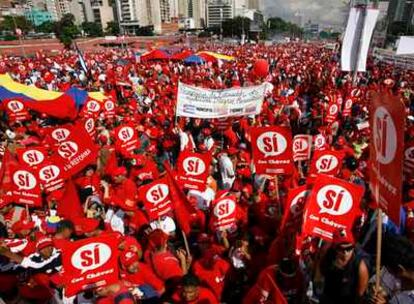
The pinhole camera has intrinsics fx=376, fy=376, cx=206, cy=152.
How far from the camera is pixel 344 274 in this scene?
350 centimetres

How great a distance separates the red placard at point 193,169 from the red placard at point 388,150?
300cm

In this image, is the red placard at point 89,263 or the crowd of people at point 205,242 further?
the red placard at point 89,263

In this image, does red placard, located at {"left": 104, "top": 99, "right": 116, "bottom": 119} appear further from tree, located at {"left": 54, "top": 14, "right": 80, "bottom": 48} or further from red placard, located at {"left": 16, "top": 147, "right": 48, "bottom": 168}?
tree, located at {"left": 54, "top": 14, "right": 80, "bottom": 48}

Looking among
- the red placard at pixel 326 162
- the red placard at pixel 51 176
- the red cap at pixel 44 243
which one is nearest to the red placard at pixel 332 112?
the red placard at pixel 326 162

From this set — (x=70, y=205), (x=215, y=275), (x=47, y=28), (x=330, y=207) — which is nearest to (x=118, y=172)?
(x=70, y=205)

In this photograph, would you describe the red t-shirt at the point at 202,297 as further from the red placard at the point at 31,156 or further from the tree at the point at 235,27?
the tree at the point at 235,27

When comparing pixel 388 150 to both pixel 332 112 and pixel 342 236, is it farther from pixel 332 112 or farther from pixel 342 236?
pixel 332 112

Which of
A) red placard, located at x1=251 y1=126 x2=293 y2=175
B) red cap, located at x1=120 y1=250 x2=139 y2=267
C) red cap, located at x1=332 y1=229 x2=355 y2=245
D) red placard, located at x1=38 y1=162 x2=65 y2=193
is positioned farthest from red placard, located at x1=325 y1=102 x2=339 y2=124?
red cap, located at x1=120 y1=250 x2=139 y2=267

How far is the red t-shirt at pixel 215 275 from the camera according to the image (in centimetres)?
409

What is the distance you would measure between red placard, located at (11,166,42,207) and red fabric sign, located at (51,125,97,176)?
2.23 ft

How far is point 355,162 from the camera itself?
730 cm

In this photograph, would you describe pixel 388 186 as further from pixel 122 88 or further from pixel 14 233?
pixel 122 88

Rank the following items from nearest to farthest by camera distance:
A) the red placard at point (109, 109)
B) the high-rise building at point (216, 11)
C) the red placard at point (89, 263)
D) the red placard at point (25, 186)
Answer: the red placard at point (89, 263)
the red placard at point (25, 186)
the red placard at point (109, 109)
the high-rise building at point (216, 11)

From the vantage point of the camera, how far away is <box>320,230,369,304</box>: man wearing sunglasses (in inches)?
136
